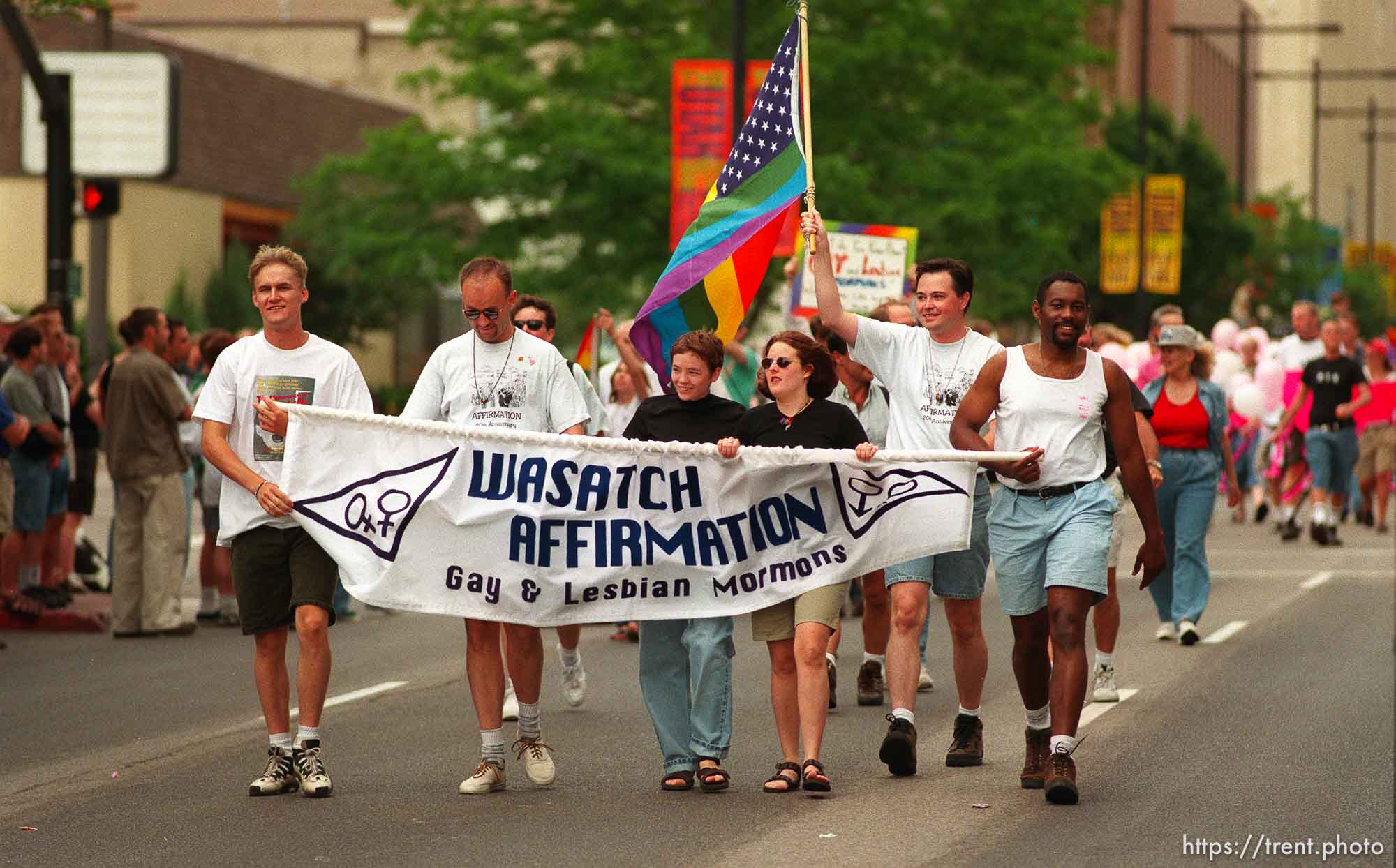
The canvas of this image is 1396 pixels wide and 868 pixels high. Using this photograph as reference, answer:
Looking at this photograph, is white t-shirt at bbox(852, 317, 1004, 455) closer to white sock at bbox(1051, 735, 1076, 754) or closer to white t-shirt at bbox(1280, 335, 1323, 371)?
white sock at bbox(1051, 735, 1076, 754)

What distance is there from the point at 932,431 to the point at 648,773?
70.1 inches

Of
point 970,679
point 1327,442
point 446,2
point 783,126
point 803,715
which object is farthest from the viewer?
point 446,2

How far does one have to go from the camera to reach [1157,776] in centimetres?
883

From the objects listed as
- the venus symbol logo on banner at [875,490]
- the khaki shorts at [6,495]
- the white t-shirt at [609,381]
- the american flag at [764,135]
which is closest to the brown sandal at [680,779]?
the venus symbol logo on banner at [875,490]

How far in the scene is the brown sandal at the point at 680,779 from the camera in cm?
848

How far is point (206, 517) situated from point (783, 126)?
7.14 metres

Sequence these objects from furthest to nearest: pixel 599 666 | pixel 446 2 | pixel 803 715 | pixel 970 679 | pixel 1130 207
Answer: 1. pixel 1130 207
2. pixel 446 2
3. pixel 599 666
4. pixel 970 679
5. pixel 803 715

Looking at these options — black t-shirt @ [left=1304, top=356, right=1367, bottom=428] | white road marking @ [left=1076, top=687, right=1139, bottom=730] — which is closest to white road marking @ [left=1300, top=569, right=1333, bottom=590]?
black t-shirt @ [left=1304, top=356, right=1367, bottom=428]

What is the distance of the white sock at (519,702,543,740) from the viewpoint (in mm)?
8609

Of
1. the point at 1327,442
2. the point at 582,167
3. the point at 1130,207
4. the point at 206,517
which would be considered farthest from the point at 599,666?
the point at 1130,207

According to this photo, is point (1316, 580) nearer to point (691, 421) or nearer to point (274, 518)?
point (691, 421)

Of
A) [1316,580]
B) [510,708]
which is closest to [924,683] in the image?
[510,708]

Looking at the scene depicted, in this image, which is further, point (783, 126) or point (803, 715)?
point (783, 126)

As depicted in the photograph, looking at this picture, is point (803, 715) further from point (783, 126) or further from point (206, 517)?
point (206, 517)
